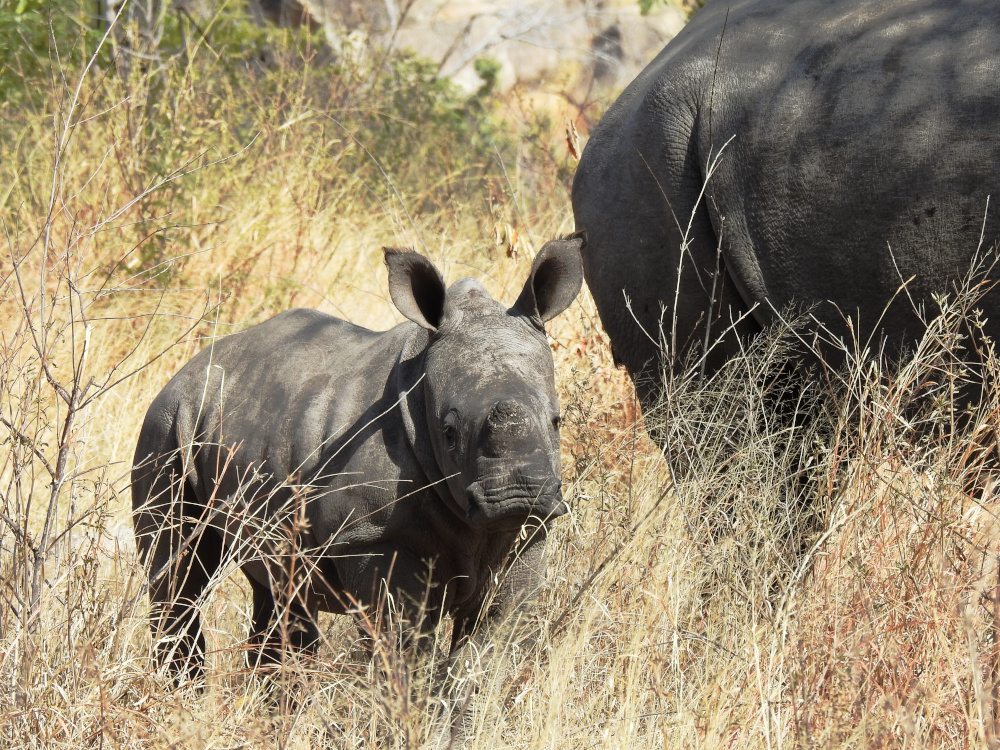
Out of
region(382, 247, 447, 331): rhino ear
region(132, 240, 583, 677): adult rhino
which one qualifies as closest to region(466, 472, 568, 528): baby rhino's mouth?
region(132, 240, 583, 677): adult rhino

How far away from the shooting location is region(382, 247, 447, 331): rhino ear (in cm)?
306

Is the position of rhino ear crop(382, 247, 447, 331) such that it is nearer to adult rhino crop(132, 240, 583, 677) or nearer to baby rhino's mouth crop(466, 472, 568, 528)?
adult rhino crop(132, 240, 583, 677)

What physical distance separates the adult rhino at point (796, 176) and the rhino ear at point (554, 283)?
0.65 m

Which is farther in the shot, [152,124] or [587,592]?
[152,124]

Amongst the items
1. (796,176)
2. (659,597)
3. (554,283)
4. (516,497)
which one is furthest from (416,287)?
(796,176)

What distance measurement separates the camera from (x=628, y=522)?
3.70 meters

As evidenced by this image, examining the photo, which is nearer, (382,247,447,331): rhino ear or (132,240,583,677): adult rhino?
(132,240,583,677): adult rhino

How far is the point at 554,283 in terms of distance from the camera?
3221 millimetres

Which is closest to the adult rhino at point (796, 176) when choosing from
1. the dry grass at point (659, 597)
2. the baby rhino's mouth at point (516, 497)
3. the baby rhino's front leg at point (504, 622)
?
the dry grass at point (659, 597)

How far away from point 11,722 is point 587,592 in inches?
57.9

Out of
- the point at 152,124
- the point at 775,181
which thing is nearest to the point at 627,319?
the point at 775,181

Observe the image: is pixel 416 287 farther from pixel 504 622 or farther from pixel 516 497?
pixel 504 622

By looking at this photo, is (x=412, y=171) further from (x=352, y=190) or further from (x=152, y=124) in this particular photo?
(x=152, y=124)

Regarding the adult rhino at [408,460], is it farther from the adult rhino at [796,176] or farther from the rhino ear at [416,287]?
the adult rhino at [796,176]
